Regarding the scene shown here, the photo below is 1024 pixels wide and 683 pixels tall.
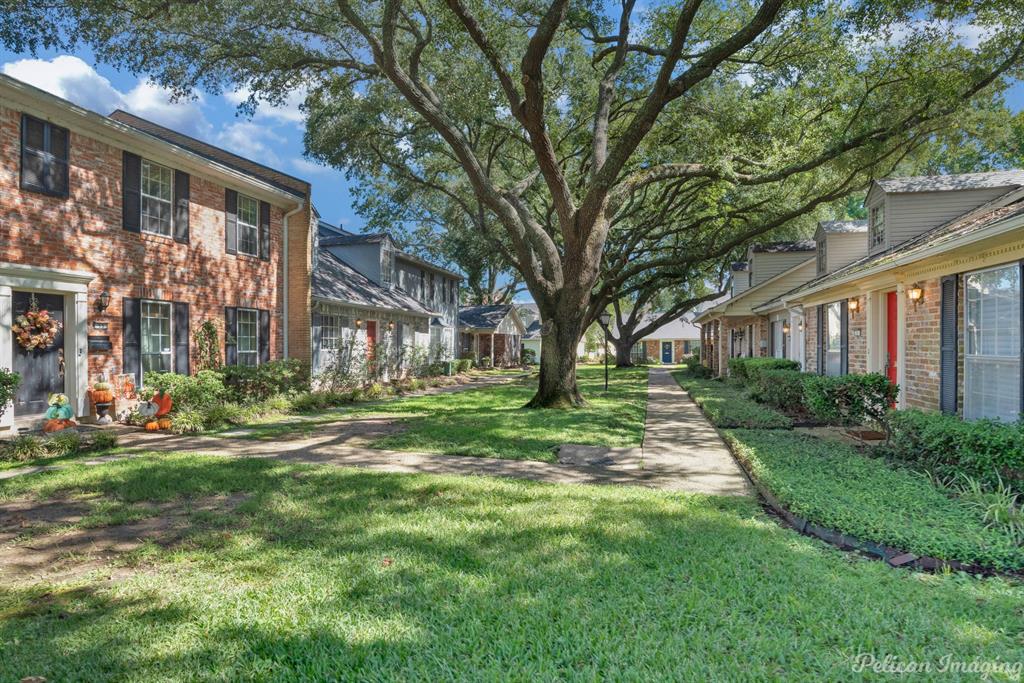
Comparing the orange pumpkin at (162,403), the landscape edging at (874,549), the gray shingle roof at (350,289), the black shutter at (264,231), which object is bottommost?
the landscape edging at (874,549)

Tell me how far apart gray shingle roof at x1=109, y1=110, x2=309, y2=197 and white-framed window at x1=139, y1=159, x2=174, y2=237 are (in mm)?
2718

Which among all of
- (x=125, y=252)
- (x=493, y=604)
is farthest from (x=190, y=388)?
(x=493, y=604)

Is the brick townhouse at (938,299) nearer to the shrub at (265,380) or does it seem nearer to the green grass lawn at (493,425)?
the green grass lawn at (493,425)

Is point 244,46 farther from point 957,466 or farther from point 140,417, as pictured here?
point 957,466

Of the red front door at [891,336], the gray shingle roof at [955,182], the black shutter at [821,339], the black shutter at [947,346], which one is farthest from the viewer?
the black shutter at [821,339]

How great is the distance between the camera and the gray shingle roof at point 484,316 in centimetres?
3238

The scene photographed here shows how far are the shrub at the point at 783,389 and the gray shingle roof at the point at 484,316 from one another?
19905mm

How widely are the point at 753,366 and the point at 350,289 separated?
1280cm

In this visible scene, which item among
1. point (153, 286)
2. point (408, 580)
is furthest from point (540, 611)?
point (153, 286)

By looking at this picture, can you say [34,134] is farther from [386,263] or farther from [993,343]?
[993,343]

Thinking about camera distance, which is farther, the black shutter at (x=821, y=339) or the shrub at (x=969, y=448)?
the black shutter at (x=821, y=339)

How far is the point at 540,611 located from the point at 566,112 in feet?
52.3

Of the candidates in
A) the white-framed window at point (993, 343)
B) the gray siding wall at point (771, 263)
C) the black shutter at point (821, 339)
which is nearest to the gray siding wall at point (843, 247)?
the black shutter at point (821, 339)

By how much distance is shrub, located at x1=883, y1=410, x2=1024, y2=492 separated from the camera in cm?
516
